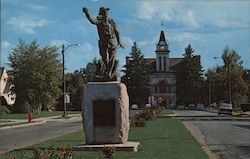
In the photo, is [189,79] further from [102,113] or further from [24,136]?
[102,113]

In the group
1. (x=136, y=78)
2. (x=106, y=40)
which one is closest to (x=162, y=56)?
(x=136, y=78)

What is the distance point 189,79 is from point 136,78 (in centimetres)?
1416

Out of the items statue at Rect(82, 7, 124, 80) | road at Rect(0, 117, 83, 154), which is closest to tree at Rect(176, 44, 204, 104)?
road at Rect(0, 117, 83, 154)

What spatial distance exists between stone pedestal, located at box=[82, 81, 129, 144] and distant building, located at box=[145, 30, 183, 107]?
352 ft

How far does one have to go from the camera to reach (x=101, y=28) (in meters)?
16.9

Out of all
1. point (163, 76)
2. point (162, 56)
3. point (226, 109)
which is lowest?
point (226, 109)

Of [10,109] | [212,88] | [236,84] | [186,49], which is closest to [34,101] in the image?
[10,109]

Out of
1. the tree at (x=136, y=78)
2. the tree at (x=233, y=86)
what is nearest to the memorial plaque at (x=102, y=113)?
the tree at (x=233, y=86)

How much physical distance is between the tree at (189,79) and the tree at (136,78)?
979cm

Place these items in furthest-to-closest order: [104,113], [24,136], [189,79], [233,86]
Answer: [189,79] < [233,86] < [24,136] < [104,113]

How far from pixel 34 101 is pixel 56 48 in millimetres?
8192

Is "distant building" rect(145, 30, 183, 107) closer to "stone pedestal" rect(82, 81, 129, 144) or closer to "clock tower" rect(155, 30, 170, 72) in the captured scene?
"clock tower" rect(155, 30, 170, 72)

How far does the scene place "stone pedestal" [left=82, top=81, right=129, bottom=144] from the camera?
→ 52.3 ft

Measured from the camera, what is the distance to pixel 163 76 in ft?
421
